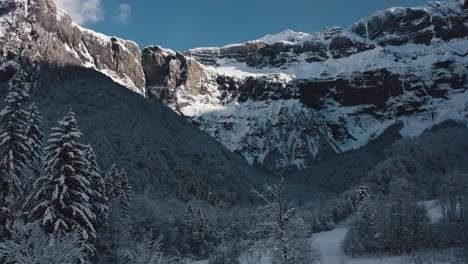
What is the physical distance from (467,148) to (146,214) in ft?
443

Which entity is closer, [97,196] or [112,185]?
[97,196]

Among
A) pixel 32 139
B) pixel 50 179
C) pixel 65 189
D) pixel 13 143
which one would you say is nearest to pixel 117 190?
pixel 32 139

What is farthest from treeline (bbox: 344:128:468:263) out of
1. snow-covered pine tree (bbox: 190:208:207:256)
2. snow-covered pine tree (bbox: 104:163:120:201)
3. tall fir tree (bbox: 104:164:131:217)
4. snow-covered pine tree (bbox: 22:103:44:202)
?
snow-covered pine tree (bbox: 22:103:44:202)

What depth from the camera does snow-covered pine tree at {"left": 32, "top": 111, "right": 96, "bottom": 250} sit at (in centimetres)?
2923

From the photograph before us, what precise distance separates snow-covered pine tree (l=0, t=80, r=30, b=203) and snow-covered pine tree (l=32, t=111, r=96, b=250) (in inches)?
69.2

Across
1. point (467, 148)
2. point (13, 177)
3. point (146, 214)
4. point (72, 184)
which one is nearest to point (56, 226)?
point (72, 184)

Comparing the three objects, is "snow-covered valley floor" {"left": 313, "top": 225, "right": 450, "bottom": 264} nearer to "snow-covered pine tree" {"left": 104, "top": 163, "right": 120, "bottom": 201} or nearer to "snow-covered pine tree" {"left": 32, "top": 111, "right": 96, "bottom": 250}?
"snow-covered pine tree" {"left": 104, "top": 163, "right": 120, "bottom": 201}

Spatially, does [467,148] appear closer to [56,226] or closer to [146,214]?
[146,214]

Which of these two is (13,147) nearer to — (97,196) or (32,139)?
(32,139)

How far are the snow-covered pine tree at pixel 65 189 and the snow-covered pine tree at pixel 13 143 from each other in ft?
5.77

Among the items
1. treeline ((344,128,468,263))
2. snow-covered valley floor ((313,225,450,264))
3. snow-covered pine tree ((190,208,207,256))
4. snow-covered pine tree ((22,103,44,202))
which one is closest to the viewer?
→ snow-covered pine tree ((22,103,44,202))

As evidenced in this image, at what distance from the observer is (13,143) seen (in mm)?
31953

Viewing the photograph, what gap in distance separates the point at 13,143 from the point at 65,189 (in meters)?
5.29

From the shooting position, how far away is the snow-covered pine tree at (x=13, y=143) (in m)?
31.1
